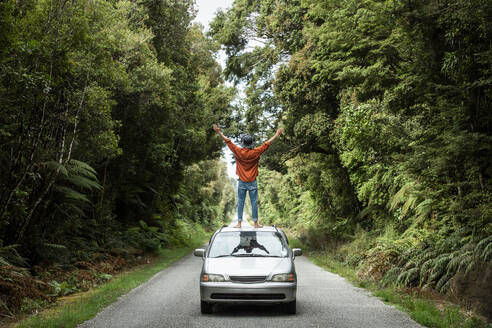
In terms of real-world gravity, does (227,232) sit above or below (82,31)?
below

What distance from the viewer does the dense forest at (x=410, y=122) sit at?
922cm

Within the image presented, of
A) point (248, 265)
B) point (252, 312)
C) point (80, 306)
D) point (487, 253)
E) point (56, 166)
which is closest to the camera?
point (248, 265)

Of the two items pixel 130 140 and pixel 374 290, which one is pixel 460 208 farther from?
pixel 130 140

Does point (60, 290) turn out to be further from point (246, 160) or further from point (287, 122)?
point (287, 122)

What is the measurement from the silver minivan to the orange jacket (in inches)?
63.3

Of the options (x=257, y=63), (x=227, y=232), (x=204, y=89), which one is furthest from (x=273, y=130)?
(x=227, y=232)

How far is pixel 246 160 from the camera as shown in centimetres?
1012

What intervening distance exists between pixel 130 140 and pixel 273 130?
9473 millimetres

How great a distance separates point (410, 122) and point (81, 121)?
9.93m

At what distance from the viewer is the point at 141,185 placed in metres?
28.0

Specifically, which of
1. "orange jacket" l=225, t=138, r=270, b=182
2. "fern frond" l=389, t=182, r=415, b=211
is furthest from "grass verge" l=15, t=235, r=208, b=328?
"fern frond" l=389, t=182, r=415, b=211

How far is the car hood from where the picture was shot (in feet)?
26.8

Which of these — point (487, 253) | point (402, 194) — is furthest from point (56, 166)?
point (402, 194)

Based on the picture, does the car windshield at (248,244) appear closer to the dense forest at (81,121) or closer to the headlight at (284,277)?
the headlight at (284,277)
